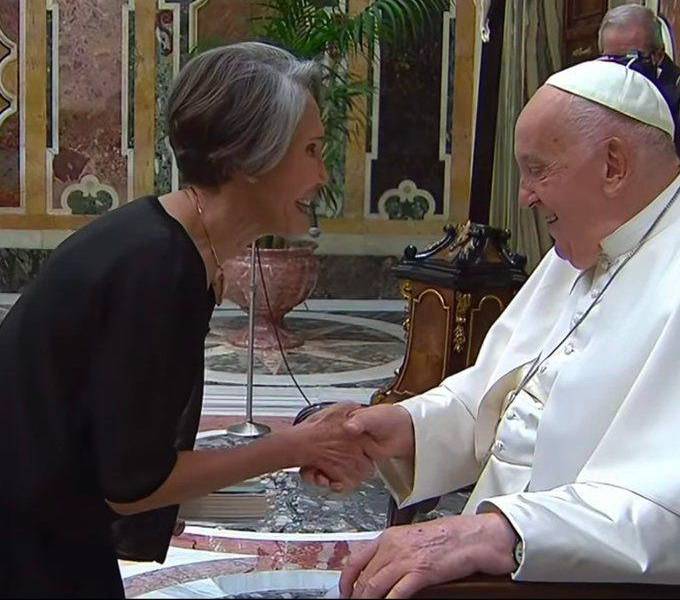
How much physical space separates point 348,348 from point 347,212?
2644 millimetres

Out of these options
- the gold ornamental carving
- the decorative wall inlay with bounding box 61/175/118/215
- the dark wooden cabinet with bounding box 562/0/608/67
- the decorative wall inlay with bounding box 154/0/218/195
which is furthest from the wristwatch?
the decorative wall inlay with bounding box 61/175/118/215

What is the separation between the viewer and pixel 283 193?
2.04 m

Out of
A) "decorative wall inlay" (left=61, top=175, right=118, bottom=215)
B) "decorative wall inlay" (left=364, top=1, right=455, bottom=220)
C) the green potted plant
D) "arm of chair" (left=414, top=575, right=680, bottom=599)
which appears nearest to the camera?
"arm of chair" (left=414, top=575, right=680, bottom=599)

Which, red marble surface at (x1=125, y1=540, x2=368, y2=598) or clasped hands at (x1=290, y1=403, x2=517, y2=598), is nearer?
clasped hands at (x1=290, y1=403, x2=517, y2=598)

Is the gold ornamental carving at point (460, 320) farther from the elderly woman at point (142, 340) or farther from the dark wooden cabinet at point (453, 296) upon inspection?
the elderly woman at point (142, 340)

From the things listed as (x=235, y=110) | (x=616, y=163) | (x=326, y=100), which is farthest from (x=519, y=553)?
(x=326, y=100)

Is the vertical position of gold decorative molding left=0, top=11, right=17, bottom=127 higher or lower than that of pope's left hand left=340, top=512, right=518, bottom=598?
higher

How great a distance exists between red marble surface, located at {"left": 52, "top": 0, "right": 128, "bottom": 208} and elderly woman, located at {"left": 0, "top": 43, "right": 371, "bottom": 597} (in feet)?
29.2

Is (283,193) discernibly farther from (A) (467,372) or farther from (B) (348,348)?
(B) (348,348)

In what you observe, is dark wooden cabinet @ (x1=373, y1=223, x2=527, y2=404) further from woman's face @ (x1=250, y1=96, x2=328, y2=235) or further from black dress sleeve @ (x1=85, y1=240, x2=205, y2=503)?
black dress sleeve @ (x1=85, y1=240, x2=205, y2=503)

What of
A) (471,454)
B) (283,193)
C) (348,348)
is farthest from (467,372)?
(348,348)

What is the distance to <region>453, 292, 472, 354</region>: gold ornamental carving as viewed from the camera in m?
4.96

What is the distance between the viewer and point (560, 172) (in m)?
2.18

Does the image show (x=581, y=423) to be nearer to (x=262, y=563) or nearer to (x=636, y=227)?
(x=636, y=227)
